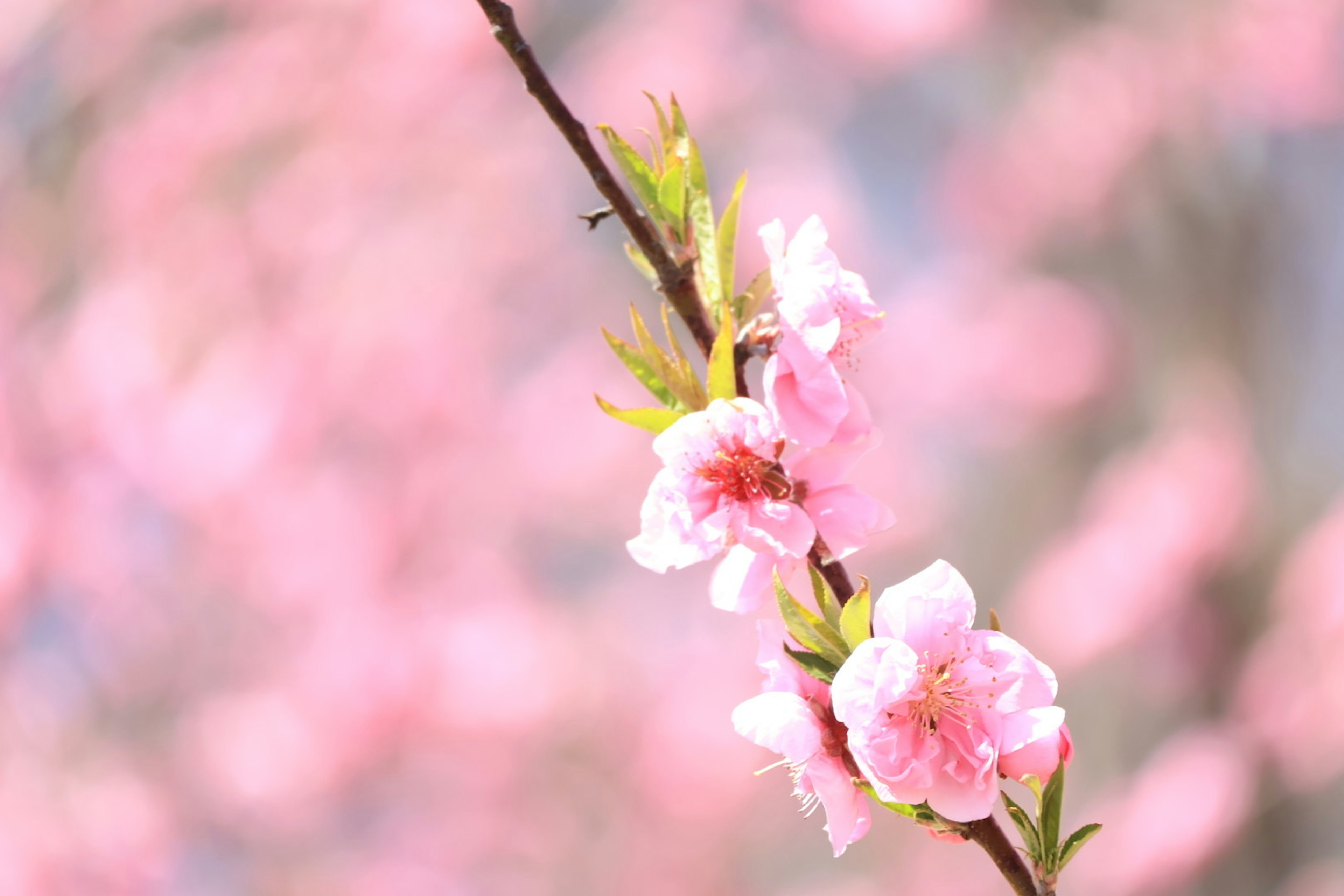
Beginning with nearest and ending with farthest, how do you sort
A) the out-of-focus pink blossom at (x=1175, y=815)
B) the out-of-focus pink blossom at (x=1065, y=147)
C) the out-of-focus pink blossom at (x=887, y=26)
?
the out-of-focus pink blossom at (x=1175, y=815), the out-of-focus pink blossom at (x=1065, y=147), the out-of-focus pink blossom at (x=887, y=26)

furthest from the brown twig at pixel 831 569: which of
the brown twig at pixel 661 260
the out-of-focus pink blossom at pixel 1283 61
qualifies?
the out-of-focus pink blossom at pixel 1283 61

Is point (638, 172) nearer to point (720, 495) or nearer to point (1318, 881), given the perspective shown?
point (720, 495)

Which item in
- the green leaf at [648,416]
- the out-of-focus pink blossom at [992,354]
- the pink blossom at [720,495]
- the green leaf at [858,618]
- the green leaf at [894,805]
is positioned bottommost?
the out-of-focus pink blossom at [992,354]

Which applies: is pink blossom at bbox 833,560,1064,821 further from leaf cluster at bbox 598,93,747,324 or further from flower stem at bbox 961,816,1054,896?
leaf cluster at bbox 598,93,747,324

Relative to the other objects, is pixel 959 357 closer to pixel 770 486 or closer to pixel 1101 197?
pixel 1101 197

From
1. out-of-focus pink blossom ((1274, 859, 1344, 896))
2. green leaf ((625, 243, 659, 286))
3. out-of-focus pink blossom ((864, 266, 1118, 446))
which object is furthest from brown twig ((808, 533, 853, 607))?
out-of-focus pink blossom ((864, 266, 1118, 446))

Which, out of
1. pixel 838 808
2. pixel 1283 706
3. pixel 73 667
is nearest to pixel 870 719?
pixel 838 808

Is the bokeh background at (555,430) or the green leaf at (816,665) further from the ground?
the green leaf at (816,665)

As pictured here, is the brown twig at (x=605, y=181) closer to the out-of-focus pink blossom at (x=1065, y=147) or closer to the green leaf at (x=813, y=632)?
the green leaf at (x=813, y=632)
